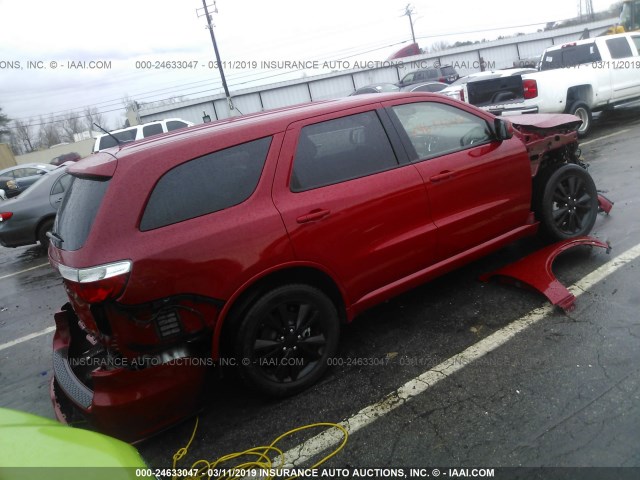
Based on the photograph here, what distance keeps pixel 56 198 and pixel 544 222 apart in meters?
7.75

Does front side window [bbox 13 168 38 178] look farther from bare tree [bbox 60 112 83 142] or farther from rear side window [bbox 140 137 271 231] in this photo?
bare tree [bbox 60 112 83 142]

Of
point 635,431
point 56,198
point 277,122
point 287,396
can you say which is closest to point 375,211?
point 277,122

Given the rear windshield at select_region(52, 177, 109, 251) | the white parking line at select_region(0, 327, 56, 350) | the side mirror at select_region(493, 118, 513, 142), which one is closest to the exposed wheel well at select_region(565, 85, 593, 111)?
the side mirror at select_region(493, 118, 513, 142)

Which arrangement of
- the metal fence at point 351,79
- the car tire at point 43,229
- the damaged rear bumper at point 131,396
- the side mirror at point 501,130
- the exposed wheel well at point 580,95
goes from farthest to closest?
the metal fence at point 351,79 → the exposed wheel well at point 580,95 → the car tire at point 43,229 → the side mirror at point 501,130 → the damaged rear bumper at point 131,396

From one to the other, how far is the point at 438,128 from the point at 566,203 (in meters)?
1.63

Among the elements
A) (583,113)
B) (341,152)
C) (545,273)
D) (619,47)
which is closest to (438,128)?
(341,152)

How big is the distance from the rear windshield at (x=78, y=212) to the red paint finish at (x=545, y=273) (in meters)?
3.21

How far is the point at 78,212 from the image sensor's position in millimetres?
2779

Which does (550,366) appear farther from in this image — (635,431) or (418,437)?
(418,437)

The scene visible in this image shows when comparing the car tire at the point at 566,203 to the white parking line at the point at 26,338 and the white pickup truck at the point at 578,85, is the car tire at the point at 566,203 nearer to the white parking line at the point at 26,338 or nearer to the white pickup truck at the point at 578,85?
the white parking line at the point at 26,338

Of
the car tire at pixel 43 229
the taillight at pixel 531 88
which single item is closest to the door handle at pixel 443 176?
the taillight at pixel 531 88

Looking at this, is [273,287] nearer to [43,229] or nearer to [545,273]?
[545,273]

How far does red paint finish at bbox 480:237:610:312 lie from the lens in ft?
11.8

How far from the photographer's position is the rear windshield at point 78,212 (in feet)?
8.64
